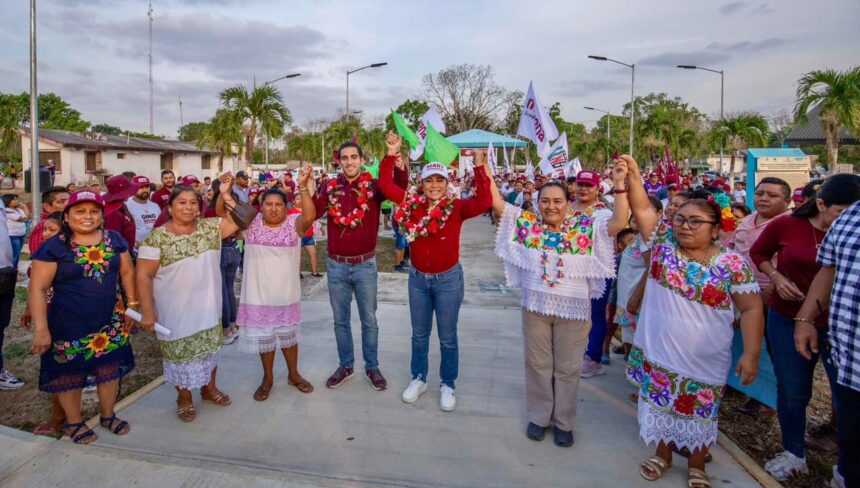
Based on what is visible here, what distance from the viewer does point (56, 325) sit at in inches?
132

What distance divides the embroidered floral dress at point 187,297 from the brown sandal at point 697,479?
328 centimetres

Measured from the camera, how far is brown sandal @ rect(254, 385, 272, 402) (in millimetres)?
4180

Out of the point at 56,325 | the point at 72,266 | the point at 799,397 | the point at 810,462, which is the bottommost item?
the point at 810,462

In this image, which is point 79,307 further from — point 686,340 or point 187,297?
point 686,340

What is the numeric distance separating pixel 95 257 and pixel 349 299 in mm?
1825

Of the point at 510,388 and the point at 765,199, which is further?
the point at 510,388

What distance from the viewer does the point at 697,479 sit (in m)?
3.08

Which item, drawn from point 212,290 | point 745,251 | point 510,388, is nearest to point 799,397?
point 745,251

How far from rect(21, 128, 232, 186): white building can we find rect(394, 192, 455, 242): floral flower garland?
28849 mm

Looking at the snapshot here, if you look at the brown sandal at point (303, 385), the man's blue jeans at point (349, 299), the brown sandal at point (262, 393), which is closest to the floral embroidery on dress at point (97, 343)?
the brown sandal at point (262, 393)

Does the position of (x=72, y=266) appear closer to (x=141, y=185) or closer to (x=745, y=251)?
(x=141, y=185)

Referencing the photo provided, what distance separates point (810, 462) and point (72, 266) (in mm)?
4878

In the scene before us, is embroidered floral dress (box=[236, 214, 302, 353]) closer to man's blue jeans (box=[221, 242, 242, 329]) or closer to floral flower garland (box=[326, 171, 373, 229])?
floral flower garland (box=[326, 171, 373, 229])

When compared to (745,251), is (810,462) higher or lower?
lower
